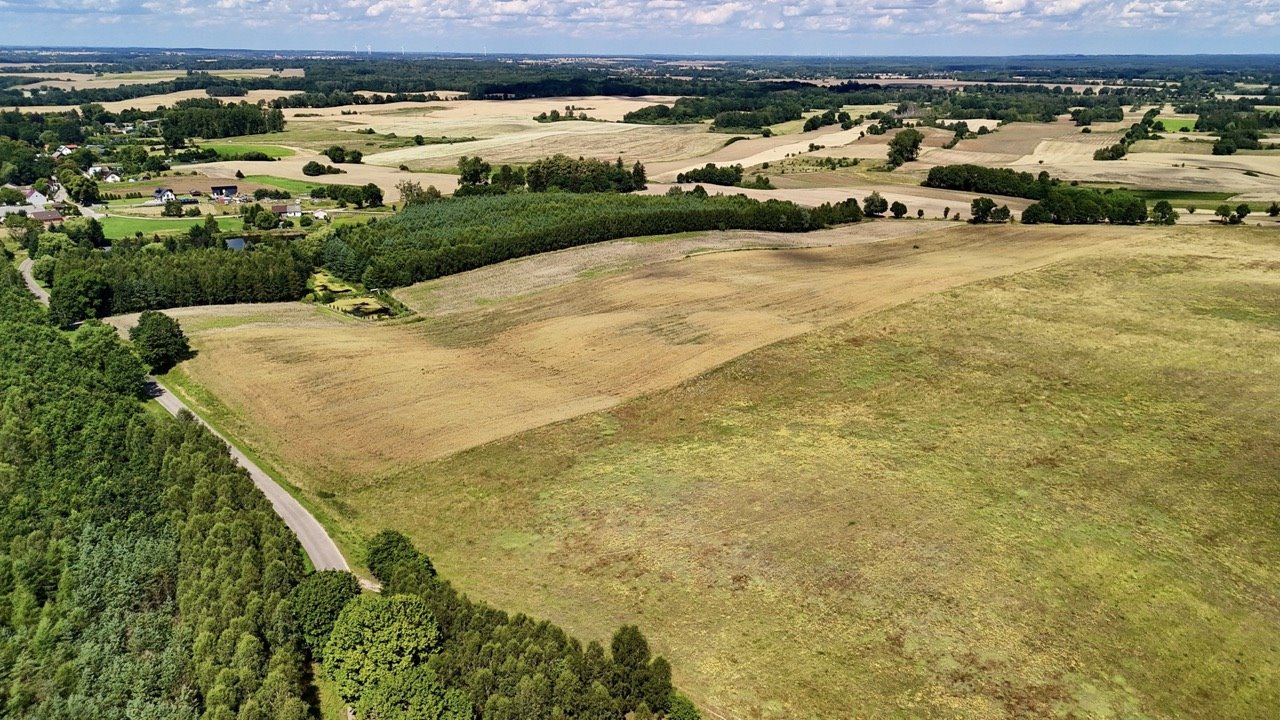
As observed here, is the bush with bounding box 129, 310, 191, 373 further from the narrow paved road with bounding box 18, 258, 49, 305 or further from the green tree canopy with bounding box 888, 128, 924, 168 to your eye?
the green tree canopy with bounding box 888, 128, 924, 168

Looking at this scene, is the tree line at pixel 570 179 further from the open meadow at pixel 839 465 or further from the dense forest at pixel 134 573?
the dense forest at pixel 134 573

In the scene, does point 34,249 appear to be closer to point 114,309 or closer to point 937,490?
point 114,309

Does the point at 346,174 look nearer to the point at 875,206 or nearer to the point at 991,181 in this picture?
the point at 875,206

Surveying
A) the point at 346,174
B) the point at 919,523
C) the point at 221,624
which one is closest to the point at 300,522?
the point at 221,624

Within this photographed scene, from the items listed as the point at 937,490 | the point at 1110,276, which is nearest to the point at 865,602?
the point at 937,490

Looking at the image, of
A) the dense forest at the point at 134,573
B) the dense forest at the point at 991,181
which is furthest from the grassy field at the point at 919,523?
the dense forest at the point at 991,181

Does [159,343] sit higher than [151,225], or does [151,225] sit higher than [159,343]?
[151,225]
